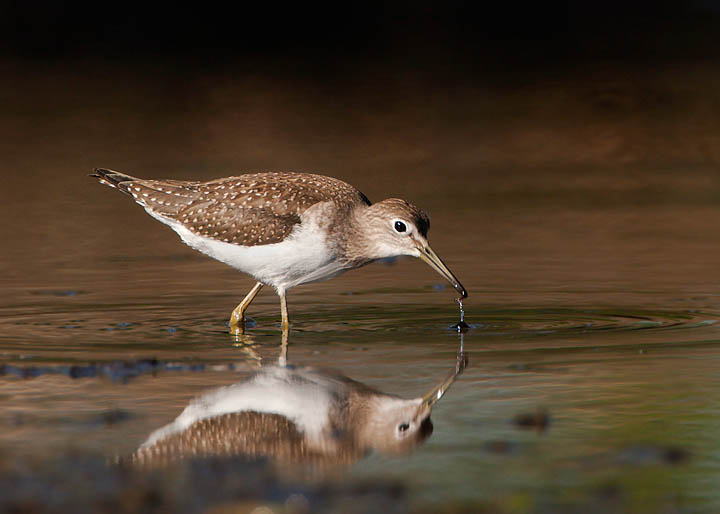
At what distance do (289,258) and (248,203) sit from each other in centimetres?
72

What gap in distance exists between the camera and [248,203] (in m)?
10.1

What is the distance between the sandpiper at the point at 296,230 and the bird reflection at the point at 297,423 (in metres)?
2.06

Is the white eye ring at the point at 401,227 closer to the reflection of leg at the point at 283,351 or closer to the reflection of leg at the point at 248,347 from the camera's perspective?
the reflection of leg at the point at 283,351

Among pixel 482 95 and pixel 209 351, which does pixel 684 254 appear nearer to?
pixel 209 351

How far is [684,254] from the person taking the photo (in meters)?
12.9

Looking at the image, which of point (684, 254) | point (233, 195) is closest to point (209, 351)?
point (233, 195)

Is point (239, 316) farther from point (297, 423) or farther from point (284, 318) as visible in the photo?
point (297, 423)

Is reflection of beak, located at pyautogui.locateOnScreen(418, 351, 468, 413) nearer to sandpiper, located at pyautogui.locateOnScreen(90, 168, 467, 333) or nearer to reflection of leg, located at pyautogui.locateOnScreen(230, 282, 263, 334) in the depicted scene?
sandpiper, located at pyautogui.locateOnScreen(90, 168, 467, 333)

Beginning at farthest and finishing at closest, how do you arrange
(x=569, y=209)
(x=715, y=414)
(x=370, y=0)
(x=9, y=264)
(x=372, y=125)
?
(x=370, y=0)
(x=372, y=125)
(x=569, y=209)
(x=9, y=264)
(x=715, y=414)

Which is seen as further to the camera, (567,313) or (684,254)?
(684,254)

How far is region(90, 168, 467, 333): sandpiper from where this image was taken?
9.67 m

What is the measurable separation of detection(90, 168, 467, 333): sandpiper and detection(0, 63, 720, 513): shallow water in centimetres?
43

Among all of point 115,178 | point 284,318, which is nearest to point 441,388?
point 284,318

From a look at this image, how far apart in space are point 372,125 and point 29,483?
1700cm
